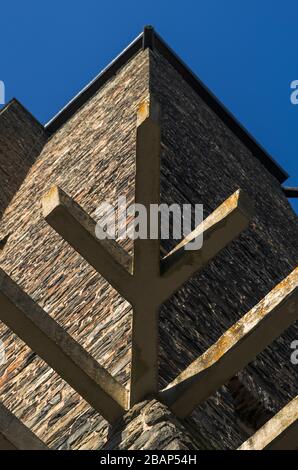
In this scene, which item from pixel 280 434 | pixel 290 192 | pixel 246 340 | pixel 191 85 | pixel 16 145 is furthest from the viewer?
pixel 290 192

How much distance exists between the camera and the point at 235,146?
14789mm

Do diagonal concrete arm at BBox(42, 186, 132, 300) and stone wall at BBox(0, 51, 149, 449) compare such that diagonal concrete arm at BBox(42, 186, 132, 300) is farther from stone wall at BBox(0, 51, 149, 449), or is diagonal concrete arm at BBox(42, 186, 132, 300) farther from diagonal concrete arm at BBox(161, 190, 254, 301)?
stone wall at BBox(0, 51, 149, 449)

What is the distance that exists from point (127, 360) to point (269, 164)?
10.8 metres

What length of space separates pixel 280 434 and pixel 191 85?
1220 cm

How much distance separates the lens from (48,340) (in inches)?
185

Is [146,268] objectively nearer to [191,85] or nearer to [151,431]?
[151,431]

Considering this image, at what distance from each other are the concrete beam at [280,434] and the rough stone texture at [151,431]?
12.0 inches

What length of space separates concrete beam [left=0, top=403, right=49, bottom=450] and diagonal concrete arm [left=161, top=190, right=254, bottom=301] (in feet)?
2.41

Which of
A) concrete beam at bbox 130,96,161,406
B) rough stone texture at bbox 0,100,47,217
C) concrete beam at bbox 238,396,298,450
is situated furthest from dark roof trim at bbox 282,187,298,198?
concrete beam at bbox 238,396,298,450

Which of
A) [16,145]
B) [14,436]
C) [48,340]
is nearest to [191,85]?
[16,145]

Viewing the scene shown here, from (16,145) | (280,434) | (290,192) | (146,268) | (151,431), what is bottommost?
(290,192)

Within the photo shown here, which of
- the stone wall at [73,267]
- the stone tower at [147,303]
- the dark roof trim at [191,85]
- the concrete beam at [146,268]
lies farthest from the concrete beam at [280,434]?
the dark roof trim at [191,85]
